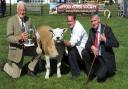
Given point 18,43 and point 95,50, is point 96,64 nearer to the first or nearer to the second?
point 95,50

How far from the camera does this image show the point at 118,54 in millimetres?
13227

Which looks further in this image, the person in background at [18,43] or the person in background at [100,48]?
the person in background at [18,43]

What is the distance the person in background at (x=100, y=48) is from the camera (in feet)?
31.3

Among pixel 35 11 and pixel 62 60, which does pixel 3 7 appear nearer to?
pixel 35 11

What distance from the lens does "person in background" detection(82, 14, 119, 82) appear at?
9539 millimetres

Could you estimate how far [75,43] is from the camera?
9781 millimetres

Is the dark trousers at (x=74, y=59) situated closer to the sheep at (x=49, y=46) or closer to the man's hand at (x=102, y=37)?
the sheep at (x=49, y=46)

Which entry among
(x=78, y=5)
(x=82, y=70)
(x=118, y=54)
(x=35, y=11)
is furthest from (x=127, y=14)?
(x=82, y=70)

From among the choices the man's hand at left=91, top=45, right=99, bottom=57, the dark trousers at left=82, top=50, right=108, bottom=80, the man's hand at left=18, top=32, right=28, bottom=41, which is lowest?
the dark trousers at left=82, top=50, right=108, bottom=80

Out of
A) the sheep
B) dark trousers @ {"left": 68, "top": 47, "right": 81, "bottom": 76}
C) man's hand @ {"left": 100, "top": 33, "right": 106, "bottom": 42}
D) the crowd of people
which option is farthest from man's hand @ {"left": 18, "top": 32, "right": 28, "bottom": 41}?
man's hand @ {"left": 100, "top": 33, "right": 106, "bottom": 42}

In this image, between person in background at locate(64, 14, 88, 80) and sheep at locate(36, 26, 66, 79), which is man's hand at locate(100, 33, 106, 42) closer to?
person in background at locate(64, 14, 88, 80)

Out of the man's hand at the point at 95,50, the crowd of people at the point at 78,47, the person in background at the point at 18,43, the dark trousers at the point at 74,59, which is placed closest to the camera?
the man's hand at the point at 95,50

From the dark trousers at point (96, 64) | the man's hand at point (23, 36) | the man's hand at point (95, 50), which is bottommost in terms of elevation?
the dark trousers at point (96, 64)

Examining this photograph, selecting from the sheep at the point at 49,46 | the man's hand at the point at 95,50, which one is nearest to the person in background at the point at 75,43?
the sheep at the point at 49,46
